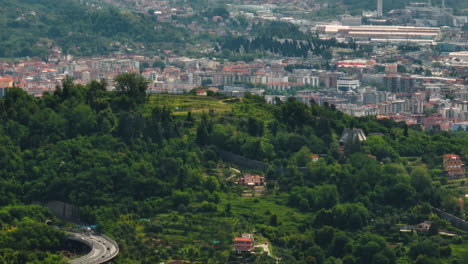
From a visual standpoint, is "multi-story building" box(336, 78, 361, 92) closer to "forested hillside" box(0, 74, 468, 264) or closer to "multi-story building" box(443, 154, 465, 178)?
"forested hillside" box(0, 74, 468, 264)

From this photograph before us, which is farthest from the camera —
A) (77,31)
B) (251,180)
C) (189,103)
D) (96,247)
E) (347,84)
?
(77,31)

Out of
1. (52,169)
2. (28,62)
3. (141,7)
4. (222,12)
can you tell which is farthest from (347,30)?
(52,169)

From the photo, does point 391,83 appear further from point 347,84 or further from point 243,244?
point 243,244

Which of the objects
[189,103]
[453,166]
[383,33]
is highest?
[189,103]

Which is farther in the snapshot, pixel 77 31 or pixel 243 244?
pixel 77 31

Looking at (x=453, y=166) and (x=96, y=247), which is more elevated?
(x=96, y=247)

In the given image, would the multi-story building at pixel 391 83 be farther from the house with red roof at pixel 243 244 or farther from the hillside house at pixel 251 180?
the house with red roof at pixel 243 244

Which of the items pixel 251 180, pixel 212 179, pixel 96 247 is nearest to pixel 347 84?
pixel 251 180

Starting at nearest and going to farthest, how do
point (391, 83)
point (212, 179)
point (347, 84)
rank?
1. point (212, 179)
2. point (347, 84)
3. point (391, 83)

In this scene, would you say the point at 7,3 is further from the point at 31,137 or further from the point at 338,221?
the point at 338,221
